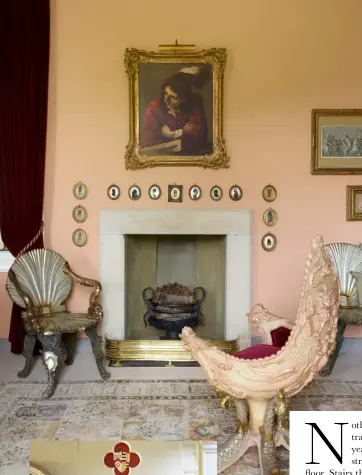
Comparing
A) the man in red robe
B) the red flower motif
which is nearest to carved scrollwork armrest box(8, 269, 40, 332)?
the man in red robe

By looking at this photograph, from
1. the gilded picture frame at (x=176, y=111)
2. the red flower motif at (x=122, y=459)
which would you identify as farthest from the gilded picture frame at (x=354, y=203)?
the red flower motif at (x=122, y=459)

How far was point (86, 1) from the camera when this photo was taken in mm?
3885

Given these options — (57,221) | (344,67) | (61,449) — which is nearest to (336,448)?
(61,449)

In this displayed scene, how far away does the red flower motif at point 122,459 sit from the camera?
40.5 inches

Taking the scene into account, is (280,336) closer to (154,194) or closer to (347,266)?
(347,266)

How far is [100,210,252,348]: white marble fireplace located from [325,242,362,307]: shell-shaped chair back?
28.1 inches

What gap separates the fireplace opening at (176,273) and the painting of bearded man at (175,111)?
2.94 ft

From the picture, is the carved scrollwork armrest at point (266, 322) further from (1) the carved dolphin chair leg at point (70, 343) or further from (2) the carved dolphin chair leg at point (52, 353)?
(1) the carved dolphin chair leg at point (70, 343)

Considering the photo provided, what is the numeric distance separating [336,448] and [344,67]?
3323 millimetres

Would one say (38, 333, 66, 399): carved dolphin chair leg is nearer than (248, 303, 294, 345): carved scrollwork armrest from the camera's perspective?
No

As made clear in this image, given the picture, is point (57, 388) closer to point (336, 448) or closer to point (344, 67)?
point (336, 448)

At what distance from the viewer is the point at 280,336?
2.54 m

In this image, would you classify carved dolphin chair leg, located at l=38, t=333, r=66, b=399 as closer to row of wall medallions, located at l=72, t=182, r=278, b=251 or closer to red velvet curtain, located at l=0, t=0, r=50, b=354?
red velvet curtain, located at l=0, t=0, r=50, b=354

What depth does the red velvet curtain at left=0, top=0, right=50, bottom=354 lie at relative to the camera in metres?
3.79
